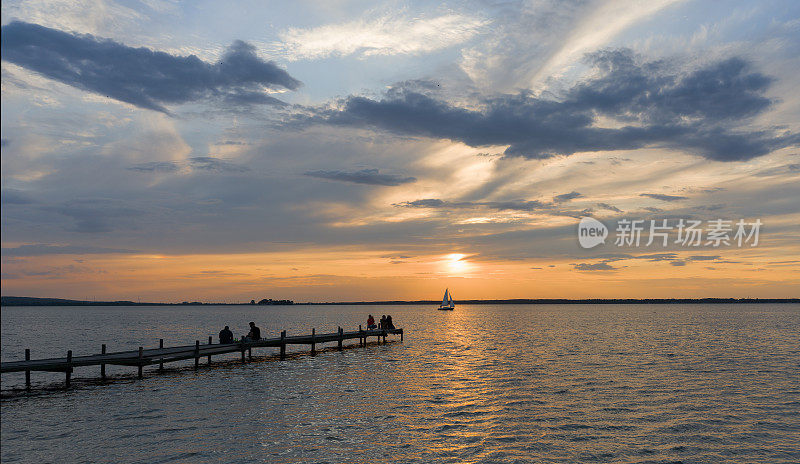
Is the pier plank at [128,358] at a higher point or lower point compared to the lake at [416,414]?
higher

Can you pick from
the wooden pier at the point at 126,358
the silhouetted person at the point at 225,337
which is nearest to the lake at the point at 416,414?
the wooden pier at the point at 126,358

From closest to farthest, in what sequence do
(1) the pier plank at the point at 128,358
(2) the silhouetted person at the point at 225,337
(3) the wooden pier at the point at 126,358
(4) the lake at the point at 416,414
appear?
(4) the lake at the point at 416,414, (1) the pier plank at the point at 128,358, (3) the wooden pier at the point at 126,358, (2) the silhouetted person at the point at 225,337

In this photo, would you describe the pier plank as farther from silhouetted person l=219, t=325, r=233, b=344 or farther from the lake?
the lake

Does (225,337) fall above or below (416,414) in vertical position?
above

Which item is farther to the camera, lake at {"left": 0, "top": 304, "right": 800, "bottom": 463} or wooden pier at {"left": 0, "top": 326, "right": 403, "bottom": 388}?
wooden pier at {"left": 0, "top": 326, "right": 403, "bottom": 388}

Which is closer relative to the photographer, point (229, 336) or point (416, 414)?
point (416, 414)

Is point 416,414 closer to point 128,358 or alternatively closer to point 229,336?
point 128,358

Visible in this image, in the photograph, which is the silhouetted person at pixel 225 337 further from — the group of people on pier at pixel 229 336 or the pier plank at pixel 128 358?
the pier plank at pixel 128 358

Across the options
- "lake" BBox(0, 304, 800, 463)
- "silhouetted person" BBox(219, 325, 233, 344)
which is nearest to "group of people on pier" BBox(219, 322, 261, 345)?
"silhouetted person" BBox(219, 325, 233, 344)

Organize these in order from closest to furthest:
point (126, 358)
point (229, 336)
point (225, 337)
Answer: point (126, 358)
point (225, 337)
point (229, 336)

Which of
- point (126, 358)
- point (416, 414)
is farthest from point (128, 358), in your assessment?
point (416, 414)

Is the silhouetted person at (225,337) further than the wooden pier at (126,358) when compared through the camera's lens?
Yes

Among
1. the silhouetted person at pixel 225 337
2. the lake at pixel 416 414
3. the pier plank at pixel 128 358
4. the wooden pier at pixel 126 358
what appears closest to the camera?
the lake at pixel 416 414

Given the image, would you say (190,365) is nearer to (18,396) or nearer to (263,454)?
(18,396)
